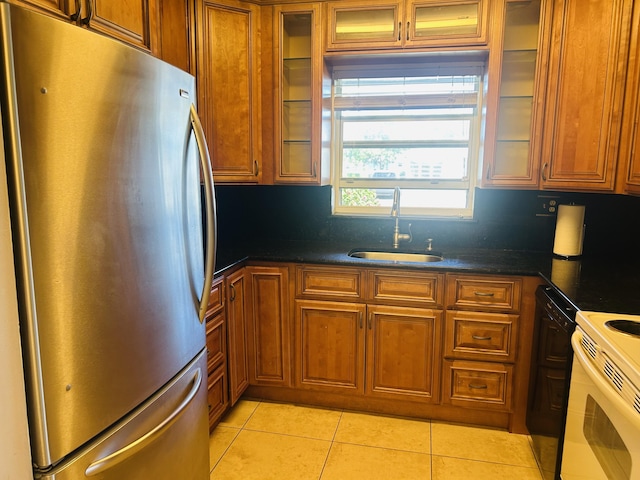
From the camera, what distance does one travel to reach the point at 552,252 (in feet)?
8.82

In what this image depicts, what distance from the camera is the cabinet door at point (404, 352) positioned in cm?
240

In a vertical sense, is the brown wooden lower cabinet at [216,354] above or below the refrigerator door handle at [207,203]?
below

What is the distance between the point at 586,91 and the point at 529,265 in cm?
93

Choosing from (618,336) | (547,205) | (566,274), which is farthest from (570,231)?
(618,336)

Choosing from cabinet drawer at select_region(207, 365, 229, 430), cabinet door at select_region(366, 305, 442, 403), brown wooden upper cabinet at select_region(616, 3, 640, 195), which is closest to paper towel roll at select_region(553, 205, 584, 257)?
brown wooden upper cabinet at select_region(616, 3, 640, 195)

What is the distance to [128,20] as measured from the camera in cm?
172

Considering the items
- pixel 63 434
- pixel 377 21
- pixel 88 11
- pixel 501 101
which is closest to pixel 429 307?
pixel 501 101

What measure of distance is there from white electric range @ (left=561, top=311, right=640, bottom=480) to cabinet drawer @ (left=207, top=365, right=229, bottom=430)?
1520 mm

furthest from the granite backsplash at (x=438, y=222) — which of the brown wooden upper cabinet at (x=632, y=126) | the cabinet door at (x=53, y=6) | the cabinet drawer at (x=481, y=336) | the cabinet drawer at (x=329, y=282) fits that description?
the cabinet door at (x=53, y=6)

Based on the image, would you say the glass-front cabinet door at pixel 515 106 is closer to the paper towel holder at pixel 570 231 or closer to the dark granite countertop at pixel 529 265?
the paper towel holder at pixel 570 231

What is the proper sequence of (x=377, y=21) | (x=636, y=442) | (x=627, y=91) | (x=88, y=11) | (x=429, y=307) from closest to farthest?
(x=636, y=442) < (x=88, y=11) < (x=627, y=91) < (x=429, y=307) < (x=377, y=21)

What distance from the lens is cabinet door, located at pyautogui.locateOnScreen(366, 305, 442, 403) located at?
2.40m

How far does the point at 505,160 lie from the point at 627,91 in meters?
0.63

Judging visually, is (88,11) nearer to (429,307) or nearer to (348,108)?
(348,108)
